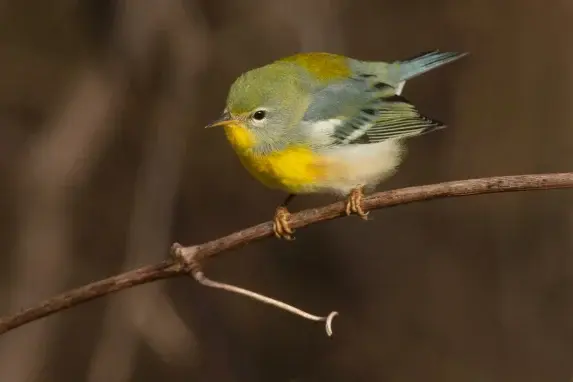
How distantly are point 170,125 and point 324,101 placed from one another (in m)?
1.24

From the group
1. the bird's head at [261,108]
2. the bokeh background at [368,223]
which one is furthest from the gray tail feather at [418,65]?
the bokeh background at [368,223]

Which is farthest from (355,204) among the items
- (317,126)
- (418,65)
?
(418,65)

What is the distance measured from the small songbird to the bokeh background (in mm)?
1450

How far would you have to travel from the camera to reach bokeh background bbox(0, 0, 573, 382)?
4305 millimetres

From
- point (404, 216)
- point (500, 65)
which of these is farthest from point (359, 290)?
point (500, 65)

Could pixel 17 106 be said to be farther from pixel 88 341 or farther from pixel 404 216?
pixel 404 216

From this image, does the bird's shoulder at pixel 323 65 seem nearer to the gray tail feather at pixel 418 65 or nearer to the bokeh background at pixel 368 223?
the gray tail feather at pixel 418 65

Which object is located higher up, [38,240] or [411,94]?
[411,94]

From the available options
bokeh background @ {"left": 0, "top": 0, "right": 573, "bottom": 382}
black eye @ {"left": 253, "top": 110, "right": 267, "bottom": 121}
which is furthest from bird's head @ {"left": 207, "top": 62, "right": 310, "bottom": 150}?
bokeh background @ {"left": 0, "top": 0, "right": 573, "bottom": 382}

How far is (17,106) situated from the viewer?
4402 mm

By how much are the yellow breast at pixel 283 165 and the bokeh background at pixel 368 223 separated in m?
1.63

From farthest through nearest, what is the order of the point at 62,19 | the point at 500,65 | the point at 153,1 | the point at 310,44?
1. the point at 500,65
2. the point at 62,19
3. the point at 310,44
4. the point at 153,1

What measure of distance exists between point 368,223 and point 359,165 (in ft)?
6.90

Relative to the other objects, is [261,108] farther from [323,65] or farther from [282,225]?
[282,225]
